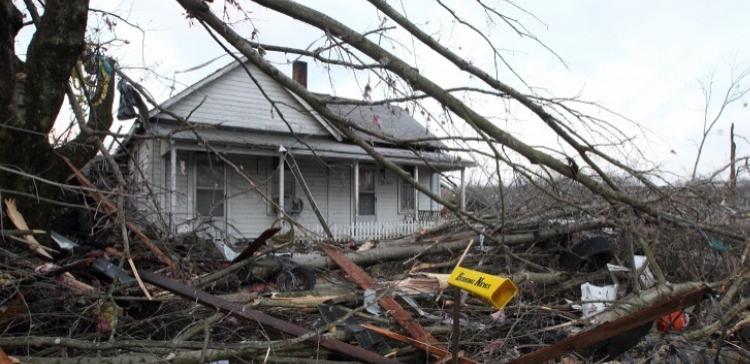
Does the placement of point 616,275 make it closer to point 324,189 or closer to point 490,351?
point 490,351

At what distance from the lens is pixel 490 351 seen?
325cm

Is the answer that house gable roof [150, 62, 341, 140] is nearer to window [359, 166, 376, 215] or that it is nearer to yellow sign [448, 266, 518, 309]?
window [359, 166, 376, 215]

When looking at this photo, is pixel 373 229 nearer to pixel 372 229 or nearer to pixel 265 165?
pixel 372 229

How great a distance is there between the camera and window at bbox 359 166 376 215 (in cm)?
1537

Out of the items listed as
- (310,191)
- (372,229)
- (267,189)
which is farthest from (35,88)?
(372,229)

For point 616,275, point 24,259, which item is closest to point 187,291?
point 24,259

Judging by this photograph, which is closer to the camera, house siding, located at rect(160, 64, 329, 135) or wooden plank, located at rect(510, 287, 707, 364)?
wooden plank, located at rect(510, 287, 707, 364)

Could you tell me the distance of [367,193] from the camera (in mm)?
15438

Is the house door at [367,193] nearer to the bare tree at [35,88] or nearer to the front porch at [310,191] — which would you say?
the front porch at [310,191]

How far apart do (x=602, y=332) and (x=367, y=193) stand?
12.5 m

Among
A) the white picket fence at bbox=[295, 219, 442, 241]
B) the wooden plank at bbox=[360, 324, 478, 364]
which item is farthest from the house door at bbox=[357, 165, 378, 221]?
the wooden plank at bbox=[360, 324, 478, 364]

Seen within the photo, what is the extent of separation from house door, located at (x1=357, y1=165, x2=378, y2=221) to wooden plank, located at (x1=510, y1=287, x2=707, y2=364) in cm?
1234

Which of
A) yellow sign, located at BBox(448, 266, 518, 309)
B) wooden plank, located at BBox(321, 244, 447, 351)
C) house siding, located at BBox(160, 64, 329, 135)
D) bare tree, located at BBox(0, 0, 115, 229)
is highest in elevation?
house siding, located at BBox(160, 64, 329, 135)

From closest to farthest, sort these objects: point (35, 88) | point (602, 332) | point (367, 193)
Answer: point (602, 332)
point (35, 88)
point (367, 193)
